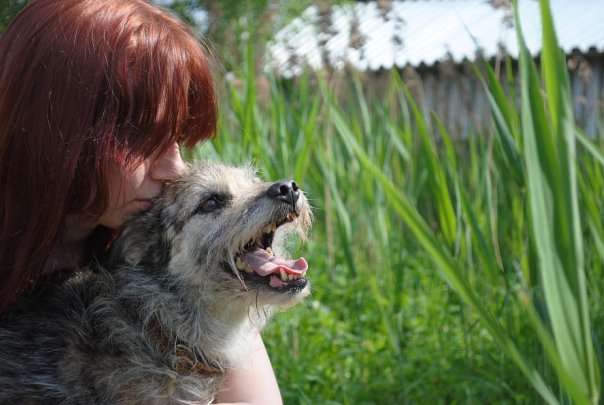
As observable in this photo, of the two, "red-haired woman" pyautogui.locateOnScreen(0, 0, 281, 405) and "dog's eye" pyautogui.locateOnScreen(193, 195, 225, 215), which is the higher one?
"red-haired woman" pyautogui.locateOnScreen(0, 0, 281, 405)

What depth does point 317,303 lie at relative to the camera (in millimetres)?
3506

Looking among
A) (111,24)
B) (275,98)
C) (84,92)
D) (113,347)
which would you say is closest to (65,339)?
(113,347)

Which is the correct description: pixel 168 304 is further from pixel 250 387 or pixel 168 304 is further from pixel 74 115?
pixel 74 115

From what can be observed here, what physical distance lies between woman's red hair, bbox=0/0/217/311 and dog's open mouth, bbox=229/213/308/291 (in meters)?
0.36

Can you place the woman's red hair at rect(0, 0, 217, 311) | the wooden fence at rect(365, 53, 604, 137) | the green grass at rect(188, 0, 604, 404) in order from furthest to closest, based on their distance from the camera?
the wooden fence at rect(365, 53, 604, 137), the woman's red hair at rect(0, 0, 217, 311), the green grass at rect(188, 0, 604, 404)

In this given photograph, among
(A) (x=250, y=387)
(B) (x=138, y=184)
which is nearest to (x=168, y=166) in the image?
(B) (x=138, y=184)

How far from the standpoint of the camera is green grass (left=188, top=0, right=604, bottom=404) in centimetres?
116

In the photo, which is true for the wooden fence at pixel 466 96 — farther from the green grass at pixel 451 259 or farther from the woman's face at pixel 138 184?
the woman's face at pixel 138 184

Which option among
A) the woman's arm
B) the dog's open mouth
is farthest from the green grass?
the woman's arm

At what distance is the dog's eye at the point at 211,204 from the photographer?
6.47ft

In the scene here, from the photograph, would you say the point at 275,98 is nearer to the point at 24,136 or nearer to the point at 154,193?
the point at 154,193

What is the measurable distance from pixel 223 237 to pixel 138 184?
274 millimetres

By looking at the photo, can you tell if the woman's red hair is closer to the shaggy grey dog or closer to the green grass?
the shaggy grey dog

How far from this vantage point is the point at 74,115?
5.87 ft
